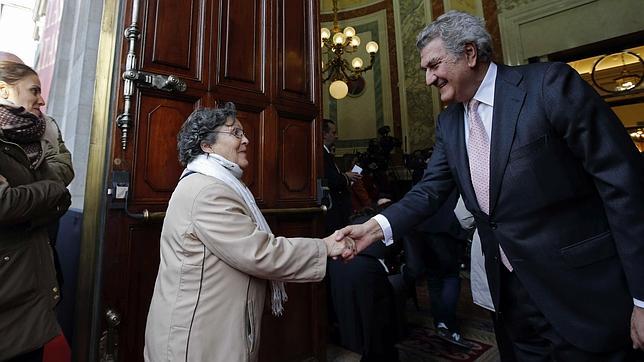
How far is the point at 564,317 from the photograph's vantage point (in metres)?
1.15

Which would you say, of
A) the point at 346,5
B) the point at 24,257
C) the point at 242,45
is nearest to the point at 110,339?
the point at 24,257

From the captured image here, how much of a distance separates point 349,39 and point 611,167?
20.2 feet

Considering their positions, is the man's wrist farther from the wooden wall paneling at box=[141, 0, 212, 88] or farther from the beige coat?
the wooden wall paneling at box=[141, 0, 212, 88]

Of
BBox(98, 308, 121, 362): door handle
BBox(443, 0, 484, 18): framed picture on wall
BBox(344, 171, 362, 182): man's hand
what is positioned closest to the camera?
BBox(98, 308, 121, 362): door handle

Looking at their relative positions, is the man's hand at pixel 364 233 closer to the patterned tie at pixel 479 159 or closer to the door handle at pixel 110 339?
the patterned tie at pixel 479 159

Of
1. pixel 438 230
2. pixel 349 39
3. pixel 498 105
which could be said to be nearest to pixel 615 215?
pixel 498 105

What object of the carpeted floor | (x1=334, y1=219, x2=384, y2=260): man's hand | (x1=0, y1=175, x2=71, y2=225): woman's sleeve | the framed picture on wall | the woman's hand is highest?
the framed picture on wall

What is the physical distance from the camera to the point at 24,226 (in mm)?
1302

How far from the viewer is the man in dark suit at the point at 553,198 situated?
104 cm

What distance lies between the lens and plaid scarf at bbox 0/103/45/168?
1363mm

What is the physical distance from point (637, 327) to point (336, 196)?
2.66 m

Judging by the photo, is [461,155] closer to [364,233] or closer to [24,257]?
[364,233]

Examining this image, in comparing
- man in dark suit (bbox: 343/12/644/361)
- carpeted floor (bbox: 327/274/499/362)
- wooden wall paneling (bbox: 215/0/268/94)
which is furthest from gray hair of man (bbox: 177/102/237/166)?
carpeted floor (bbox: 327/274/499/362)

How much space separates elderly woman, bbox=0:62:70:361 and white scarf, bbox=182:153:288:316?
22.5 inches
